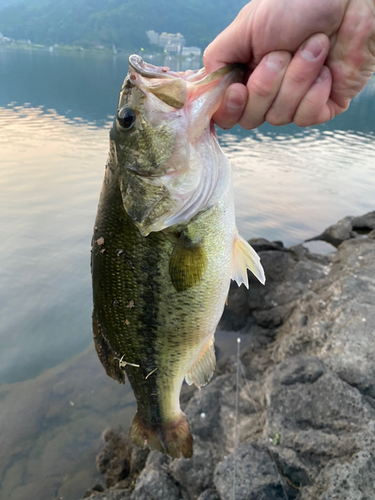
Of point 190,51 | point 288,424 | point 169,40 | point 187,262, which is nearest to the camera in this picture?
point 187,262

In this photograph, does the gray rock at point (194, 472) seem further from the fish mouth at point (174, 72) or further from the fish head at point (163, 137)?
the fish mouth at point (174, 72)

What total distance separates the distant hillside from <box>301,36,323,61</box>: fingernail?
132429mm

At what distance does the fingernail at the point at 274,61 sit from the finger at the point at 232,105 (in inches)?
6.6

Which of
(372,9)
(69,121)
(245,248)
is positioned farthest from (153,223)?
(69,121)

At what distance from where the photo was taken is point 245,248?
2.13m

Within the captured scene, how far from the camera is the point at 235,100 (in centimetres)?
178

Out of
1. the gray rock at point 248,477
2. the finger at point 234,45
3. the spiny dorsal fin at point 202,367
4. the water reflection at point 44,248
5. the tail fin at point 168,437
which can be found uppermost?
the finger at point 234,45

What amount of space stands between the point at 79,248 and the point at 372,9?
870 cm

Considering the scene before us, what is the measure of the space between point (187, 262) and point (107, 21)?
522 feet

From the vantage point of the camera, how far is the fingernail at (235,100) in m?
1.76

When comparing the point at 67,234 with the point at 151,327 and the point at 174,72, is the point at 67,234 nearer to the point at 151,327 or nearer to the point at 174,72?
the point at 151,327

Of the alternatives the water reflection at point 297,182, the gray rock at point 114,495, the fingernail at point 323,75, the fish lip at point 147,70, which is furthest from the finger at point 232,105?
the water reflection at point 297,182

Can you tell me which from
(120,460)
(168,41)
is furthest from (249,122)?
(168,41)

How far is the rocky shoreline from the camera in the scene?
262 cm
